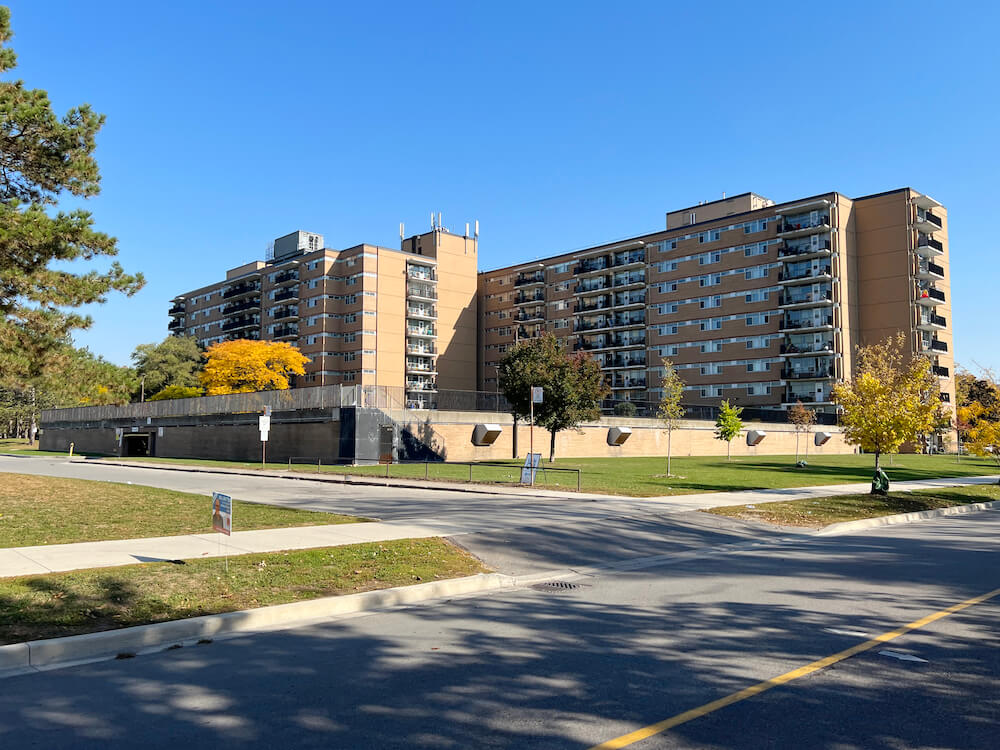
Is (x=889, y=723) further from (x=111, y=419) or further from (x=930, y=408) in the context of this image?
(x=111, y=419)

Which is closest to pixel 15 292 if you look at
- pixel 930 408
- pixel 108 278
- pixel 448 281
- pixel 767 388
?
pixel 108 278

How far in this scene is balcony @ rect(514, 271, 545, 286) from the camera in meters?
102

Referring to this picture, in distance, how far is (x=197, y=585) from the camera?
885cm

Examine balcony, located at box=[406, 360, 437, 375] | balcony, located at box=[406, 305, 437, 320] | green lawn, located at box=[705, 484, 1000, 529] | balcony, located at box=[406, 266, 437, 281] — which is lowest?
green lawn, located at box=[705, 484, 1000, 529]

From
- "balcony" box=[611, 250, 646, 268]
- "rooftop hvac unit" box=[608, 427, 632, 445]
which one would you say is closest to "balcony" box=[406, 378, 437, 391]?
"balcony" box=[611, 250, 646, 268]

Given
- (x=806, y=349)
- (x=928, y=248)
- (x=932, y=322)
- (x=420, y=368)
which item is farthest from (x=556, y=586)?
(x=420, y=368)

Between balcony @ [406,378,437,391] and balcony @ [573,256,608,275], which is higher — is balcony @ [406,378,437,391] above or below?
below

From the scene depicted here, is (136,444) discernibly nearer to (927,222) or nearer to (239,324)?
(239,324)

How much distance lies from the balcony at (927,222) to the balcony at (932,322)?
29.2ft

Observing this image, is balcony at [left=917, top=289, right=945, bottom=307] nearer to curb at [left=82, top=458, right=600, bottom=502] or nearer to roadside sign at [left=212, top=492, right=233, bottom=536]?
curb at [left=82, top=458, right=600, bottom=502]

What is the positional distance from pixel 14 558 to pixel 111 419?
65616 millimetres

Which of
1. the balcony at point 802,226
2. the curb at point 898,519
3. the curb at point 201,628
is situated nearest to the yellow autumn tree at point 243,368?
the balcony at point 802,226

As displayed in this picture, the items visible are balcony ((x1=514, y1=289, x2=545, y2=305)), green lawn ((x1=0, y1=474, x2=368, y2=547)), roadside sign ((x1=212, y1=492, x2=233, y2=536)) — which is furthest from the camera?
balcony ((x1=514, y1=289, x2=545, y2=305))

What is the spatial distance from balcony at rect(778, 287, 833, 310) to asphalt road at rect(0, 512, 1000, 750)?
7226 cm
